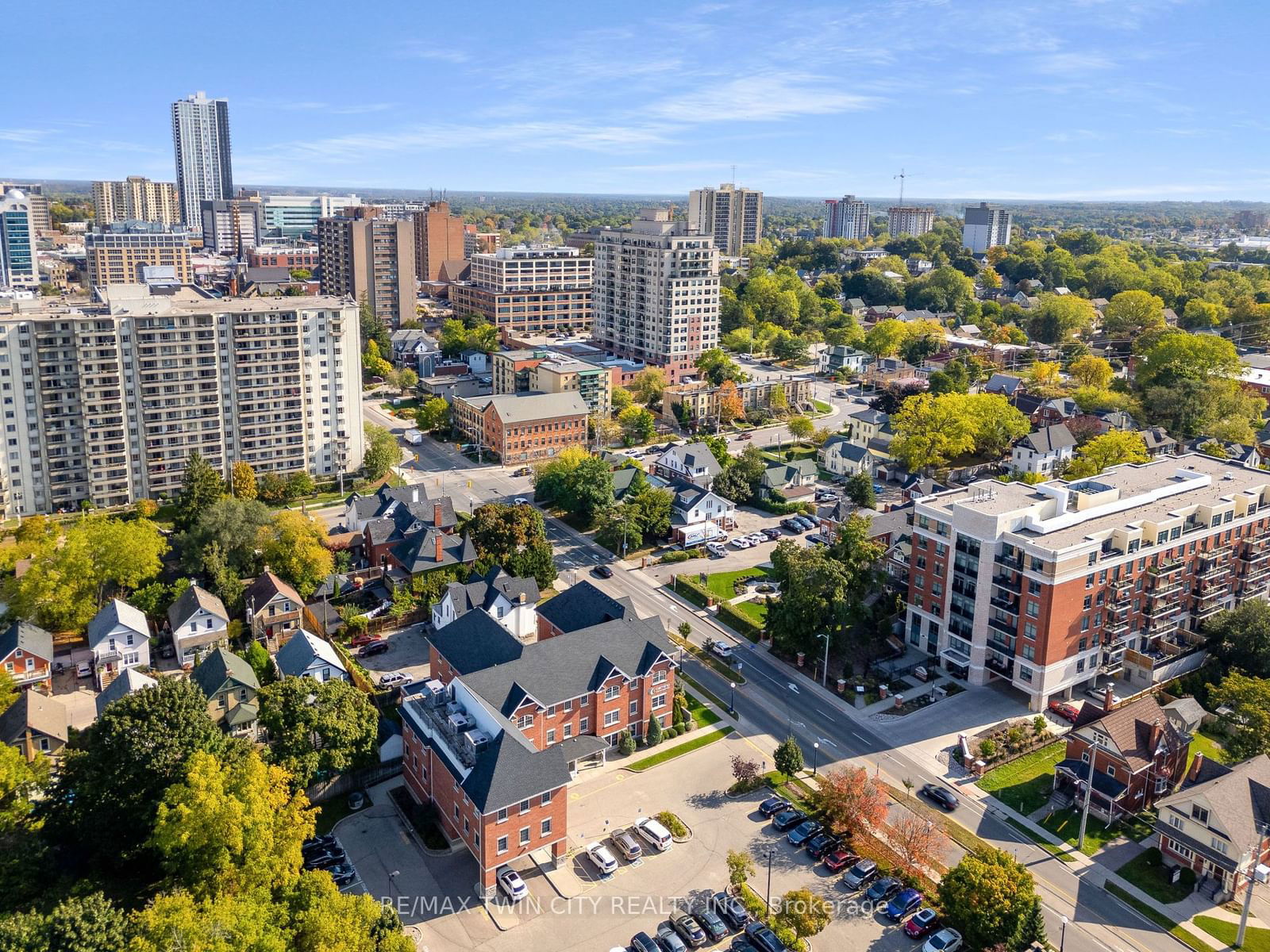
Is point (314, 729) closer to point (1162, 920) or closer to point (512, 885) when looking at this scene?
point (512, 885)

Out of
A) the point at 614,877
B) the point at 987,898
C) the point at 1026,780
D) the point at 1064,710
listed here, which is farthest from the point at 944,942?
the point at 1064,710

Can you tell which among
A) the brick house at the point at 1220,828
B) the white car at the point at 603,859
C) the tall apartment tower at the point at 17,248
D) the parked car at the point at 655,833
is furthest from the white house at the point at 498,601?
the tall apartment tower at the point at 17,248

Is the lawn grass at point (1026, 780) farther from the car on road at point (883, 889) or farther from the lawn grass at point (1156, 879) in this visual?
the car on road at point (883, 889)

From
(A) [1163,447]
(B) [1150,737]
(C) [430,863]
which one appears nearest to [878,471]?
(A) [1163,447]

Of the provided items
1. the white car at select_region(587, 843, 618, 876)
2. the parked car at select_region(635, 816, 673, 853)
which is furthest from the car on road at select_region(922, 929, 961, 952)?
the white car at select_region(587, 843, 618, 876)

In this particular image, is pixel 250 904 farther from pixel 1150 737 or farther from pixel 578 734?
pixel 1150 737
